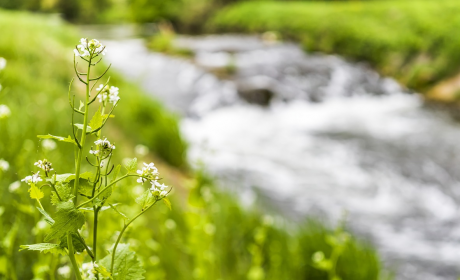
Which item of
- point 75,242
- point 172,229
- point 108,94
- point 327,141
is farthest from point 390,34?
point 75,242

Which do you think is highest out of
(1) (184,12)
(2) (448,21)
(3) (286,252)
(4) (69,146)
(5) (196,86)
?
(1) (184,12)

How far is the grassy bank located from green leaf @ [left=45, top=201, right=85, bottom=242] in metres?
10.5

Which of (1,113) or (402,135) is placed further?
(402,135)

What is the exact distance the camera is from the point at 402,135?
289 inches

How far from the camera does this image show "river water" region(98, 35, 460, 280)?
14.9 ft

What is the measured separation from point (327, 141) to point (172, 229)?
17.5 feet

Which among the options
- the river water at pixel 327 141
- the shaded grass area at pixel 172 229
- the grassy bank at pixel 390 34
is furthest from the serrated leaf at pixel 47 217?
the grassy bank at pixel 390 34

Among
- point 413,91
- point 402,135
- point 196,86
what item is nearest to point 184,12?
point 196,86

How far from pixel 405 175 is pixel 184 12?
19.4 meters

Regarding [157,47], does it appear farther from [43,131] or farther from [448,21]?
[43,131]

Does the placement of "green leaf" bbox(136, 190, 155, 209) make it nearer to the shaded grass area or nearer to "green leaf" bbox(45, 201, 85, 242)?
"green leaf" bbox(45, 201, 85, 242)

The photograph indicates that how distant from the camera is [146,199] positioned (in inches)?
28.5

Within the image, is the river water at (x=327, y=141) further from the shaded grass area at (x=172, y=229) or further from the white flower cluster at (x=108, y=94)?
the white flower cluster at (x=108, y=94)

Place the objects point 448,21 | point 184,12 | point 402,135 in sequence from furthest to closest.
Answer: point 184,12, point 448,21, point 402,135
